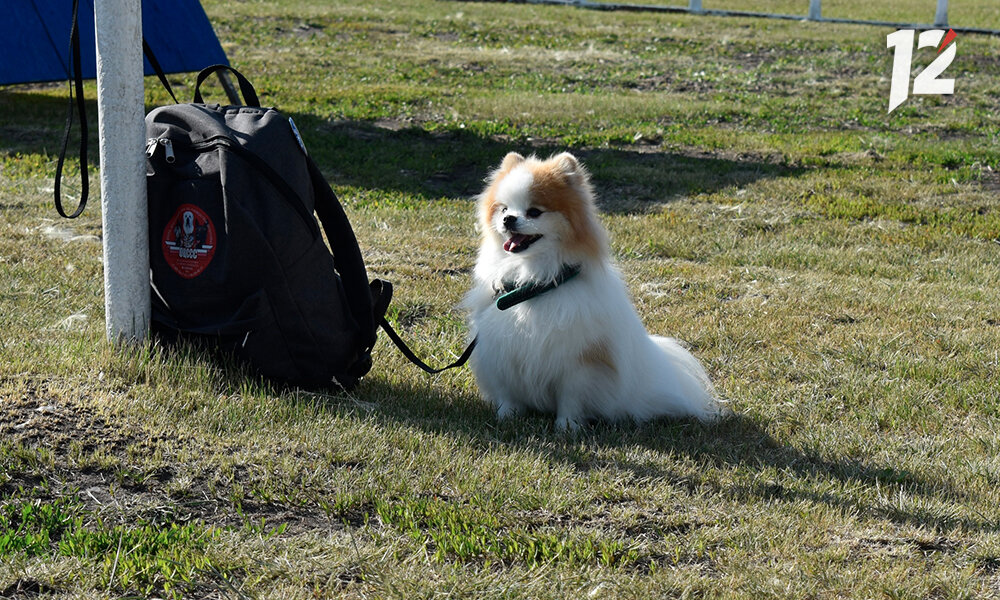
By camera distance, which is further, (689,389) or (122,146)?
(689,389)

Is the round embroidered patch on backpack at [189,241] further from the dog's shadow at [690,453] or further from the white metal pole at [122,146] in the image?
the dog's shadow at [690,453]

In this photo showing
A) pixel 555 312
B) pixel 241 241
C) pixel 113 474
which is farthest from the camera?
pixel 555 312

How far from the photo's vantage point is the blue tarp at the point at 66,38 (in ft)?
35.7

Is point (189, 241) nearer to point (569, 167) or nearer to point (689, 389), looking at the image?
point (569, 167)

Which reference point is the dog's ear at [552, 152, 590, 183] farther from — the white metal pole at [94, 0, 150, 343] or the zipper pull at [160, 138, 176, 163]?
the white metal pole at [94, 0, 150, 343]

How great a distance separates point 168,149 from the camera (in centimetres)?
402

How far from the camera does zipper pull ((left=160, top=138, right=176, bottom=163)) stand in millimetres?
4020

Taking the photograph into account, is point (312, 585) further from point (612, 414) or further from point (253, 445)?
point (612, 414)

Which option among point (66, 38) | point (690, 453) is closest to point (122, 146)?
point (690, 453)

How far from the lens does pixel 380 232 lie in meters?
7.62

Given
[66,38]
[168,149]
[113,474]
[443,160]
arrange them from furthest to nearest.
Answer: [66,38], [443,160], [168,149], [113,474]

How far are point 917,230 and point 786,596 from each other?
588cm

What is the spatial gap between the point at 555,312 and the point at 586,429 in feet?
1.83

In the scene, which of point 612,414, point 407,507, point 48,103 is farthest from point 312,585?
point 48,103
